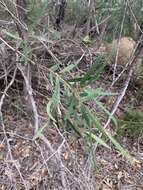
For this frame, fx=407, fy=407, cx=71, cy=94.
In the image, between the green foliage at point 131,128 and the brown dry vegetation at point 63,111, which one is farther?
the green foliage at point 131,128

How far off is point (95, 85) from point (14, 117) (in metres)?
0.70

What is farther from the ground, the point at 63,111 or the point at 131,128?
the point at 63,111

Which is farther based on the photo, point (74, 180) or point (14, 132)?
point (14, 132)

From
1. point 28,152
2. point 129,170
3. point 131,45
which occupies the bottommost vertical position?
point 129,170

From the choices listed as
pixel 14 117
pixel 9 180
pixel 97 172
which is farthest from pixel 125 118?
pixel 9 180

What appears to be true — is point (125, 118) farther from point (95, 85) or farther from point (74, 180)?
point (74, 180)

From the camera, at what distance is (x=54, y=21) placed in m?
3.17

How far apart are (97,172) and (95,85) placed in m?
0.75

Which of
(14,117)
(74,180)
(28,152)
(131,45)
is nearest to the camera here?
(74,180)

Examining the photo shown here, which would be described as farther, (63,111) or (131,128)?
(131,128)

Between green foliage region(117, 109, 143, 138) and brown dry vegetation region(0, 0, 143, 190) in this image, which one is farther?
green foliage region(117, 109, 143, 138)

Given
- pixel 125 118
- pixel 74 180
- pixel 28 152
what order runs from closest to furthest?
pixel 74 180 < pixel 28 152 < pixel 125 118

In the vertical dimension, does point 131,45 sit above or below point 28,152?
above

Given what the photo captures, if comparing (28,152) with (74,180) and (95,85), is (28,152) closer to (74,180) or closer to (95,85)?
(74,180)
